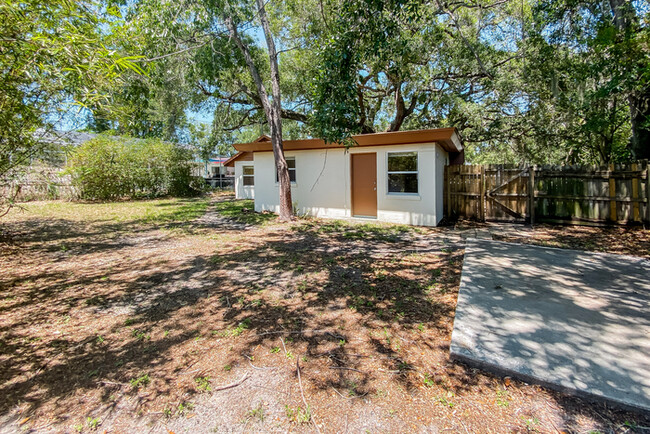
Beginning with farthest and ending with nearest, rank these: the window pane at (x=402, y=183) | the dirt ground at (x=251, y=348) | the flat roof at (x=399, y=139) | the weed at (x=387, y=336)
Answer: the window pane at (x=402, y=183) < the flat roof at (x=399, y=139) < the weed at (x=387, y=336) < the dirt ground at (x=251, y=348)

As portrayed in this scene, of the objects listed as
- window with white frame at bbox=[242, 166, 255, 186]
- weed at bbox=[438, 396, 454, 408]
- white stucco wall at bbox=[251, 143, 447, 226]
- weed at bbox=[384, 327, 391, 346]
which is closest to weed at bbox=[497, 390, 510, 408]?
weed at bbox=[438, 396, 454, 408]

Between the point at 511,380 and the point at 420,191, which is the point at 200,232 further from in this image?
the point at 511,380

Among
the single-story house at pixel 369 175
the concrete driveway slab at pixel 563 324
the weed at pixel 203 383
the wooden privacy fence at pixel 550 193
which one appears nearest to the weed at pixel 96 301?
the weed at pixel 203 383

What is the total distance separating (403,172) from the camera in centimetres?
886

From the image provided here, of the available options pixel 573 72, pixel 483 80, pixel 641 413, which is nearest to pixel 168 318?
pixel 641 413

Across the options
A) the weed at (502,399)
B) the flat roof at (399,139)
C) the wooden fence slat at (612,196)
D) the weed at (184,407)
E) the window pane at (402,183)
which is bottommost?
the weed at (502,399)

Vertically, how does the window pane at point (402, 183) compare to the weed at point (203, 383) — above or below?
above

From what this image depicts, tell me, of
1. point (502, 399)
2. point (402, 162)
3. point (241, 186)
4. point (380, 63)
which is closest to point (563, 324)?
point (502, 399)

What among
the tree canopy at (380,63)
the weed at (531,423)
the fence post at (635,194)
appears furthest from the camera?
the fence post at (635,194)

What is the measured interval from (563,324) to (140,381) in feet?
12.1

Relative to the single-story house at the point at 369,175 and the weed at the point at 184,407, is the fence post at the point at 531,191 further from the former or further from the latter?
the weed at the point at 184,407

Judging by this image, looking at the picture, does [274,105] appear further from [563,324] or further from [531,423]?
[531,423]

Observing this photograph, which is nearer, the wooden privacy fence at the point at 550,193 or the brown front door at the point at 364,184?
the wooden privacy fence at the point at 550,193

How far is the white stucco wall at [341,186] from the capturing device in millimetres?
8578
